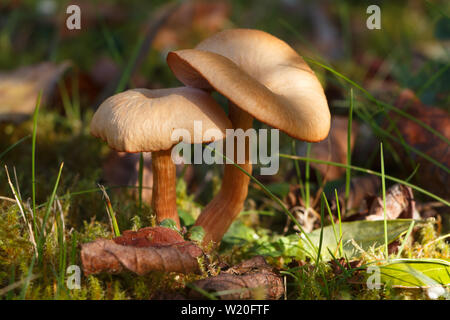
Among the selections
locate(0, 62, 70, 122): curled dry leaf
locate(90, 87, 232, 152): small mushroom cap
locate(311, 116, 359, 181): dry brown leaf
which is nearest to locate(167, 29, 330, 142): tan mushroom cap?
locate(90, 87, 232, 152): small mushroom cap

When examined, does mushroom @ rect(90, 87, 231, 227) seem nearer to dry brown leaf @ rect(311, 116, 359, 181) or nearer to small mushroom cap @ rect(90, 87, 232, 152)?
small mushroom cap @ rect(90, 87, 232, 152)

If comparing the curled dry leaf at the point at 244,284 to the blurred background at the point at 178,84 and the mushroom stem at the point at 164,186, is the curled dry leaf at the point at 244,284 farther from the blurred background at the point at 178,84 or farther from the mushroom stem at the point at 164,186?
the blurred background at the point at 178,84

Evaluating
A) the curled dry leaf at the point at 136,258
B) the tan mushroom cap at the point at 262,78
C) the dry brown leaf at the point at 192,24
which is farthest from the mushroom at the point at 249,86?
the dry brown leaf at the point at 192,24

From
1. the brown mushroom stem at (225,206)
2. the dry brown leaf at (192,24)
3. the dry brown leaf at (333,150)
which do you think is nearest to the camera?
the brown mushroom stem at (225,206)

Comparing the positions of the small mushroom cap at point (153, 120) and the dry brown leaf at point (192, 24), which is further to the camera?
the dry brown leaf at point (192, 24)

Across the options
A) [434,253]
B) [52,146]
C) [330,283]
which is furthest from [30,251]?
[434,253]
